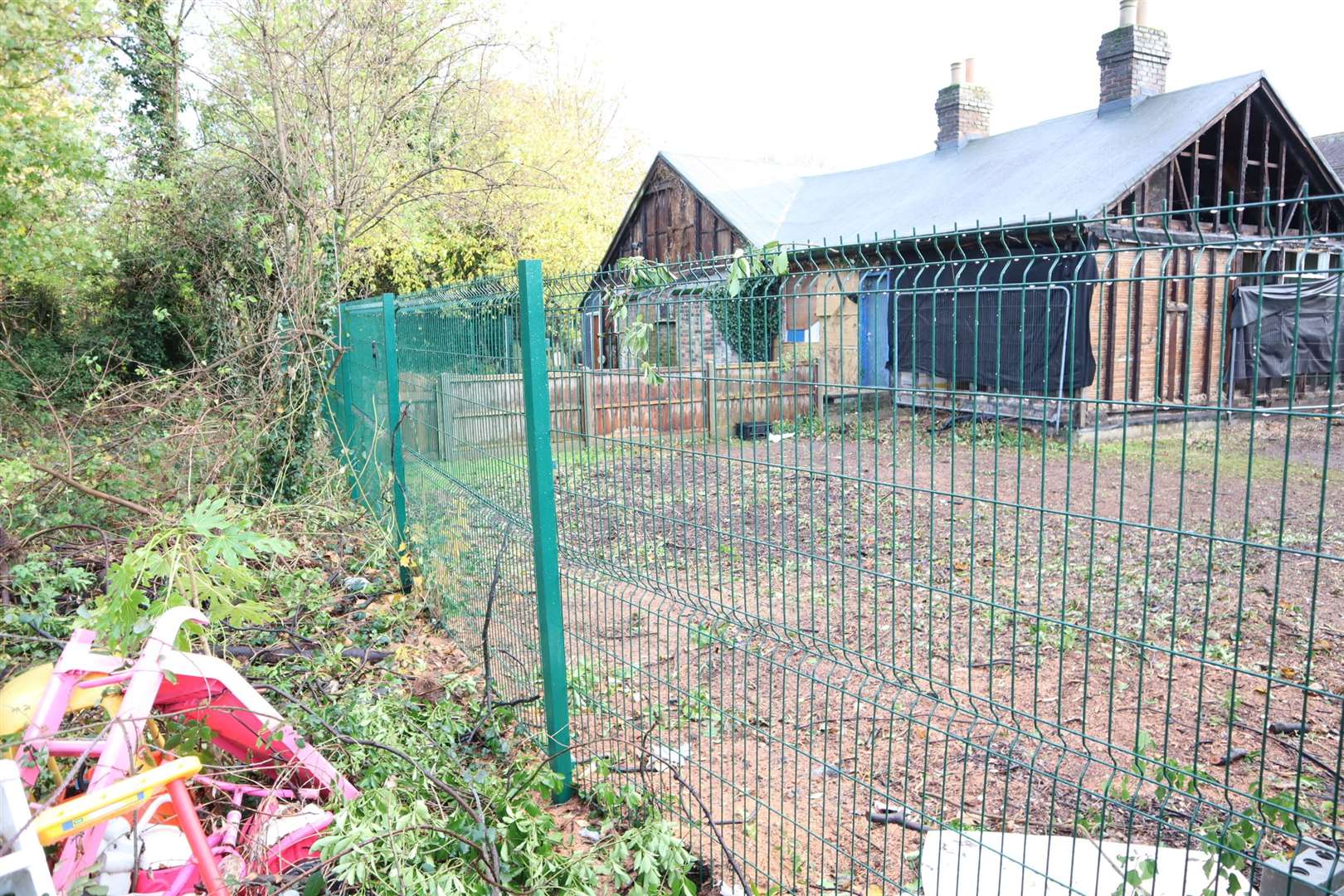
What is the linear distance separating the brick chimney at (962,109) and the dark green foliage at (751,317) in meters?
18.2

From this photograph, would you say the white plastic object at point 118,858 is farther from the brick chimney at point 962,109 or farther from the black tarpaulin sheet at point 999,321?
the brick chimney at point 962,109

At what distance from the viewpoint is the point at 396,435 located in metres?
6.02

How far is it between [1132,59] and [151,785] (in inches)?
710

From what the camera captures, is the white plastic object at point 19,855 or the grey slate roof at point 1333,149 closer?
the white plastic object at point 19,855

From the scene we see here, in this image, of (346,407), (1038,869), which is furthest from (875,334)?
(346,407)

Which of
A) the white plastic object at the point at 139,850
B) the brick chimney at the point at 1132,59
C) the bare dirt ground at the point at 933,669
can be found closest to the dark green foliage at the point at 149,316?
the bare dirt ground at the point at 933,669

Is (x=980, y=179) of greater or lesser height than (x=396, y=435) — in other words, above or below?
above

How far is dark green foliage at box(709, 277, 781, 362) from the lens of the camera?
2.64m

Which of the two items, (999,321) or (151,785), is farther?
(151,785)

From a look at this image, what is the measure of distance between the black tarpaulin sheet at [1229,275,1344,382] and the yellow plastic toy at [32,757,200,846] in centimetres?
242

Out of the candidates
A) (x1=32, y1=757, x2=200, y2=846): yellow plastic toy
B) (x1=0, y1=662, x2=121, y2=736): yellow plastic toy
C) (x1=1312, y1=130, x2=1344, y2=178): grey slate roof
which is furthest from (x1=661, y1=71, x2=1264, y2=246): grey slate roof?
(x1=1312, y1=130, x2=1344, y2=178): grey slate roof

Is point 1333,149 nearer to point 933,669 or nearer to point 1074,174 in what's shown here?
point 1074,174

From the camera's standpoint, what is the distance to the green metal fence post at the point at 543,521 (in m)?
3.38

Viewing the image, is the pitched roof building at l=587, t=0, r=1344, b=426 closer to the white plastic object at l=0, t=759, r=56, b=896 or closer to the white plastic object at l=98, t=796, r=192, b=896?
the white plastic object at l=98, t=796, r=192, b=896
